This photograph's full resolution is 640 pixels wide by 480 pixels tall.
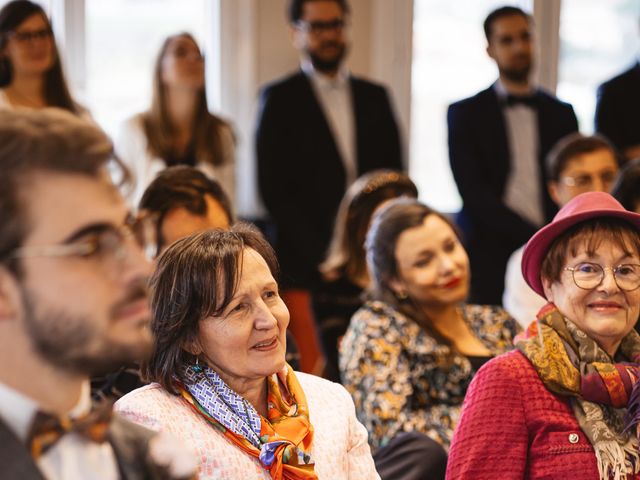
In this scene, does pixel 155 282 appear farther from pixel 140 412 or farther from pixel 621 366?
pixel 621 366

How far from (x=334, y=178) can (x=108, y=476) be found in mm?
3226

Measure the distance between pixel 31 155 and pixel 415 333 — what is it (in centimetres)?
180

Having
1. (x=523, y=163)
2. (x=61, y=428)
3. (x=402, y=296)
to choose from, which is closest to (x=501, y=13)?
(x=523, y=163)

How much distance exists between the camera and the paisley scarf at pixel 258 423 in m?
1.94

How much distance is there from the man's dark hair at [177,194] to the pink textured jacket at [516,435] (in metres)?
1.01

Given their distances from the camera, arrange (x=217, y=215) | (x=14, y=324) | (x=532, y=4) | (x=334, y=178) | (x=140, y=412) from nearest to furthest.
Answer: (x=14, y=324) < (x=140, y=412) < (x=217, y=215) < (x=334, y=178) < (x=532, y=4)

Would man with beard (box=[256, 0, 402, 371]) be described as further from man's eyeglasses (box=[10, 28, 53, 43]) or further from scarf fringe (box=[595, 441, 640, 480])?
scarf fringe (box=[595, 441, 640, 480])

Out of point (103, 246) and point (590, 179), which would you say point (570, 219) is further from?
point (590, 179)

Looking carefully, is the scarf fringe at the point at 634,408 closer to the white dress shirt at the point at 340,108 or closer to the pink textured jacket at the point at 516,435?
the pink textured jacket at the point at 516,435

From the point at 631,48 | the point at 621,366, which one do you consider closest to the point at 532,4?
the point at 631,48

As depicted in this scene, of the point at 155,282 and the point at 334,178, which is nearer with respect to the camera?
the point at 155,282

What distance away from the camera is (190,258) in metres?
2.02

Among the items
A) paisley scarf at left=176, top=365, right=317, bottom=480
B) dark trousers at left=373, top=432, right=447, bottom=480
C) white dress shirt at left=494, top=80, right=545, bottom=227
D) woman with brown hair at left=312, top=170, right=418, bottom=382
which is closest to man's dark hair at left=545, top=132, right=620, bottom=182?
woman with brown hair at left=312, top=170, right=418, bottom=382

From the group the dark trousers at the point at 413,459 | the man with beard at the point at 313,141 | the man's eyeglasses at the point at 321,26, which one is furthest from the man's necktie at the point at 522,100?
the dark trousers at the point at 413,459
